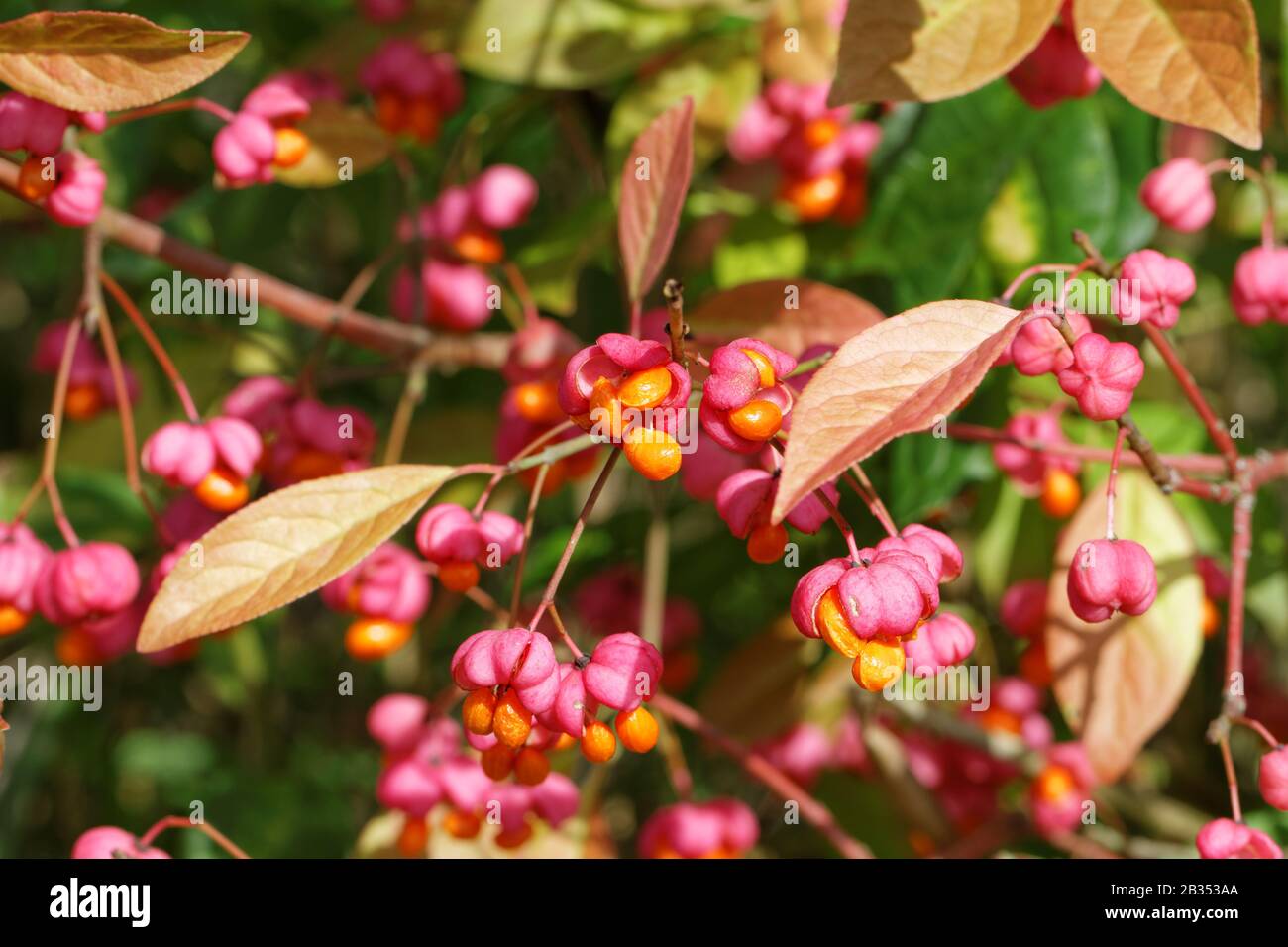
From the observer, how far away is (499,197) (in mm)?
1316

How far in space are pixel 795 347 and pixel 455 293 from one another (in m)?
0.44

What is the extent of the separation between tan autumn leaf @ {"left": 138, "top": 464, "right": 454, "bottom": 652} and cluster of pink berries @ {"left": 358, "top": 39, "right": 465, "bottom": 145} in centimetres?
62

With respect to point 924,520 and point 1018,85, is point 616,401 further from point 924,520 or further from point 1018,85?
point 924,520

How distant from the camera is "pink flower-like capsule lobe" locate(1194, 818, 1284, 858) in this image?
0.90 meters

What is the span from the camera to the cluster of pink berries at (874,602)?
0.74 metres

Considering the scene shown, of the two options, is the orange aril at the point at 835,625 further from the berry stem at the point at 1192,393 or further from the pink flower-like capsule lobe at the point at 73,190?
the pink flower-like capsule lobe at the point at 73,190

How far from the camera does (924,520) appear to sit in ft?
4.39

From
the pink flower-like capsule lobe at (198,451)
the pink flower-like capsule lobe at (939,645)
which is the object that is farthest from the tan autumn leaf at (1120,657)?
the pink flower-like capsule lobe at (198,451)

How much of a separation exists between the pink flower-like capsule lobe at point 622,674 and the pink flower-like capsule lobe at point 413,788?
436 millimetres

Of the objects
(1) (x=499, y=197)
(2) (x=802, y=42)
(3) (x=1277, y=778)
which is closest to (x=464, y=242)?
(1) (x=499, y=197)

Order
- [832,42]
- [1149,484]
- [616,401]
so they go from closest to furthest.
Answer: [616,401]
[1149,484]
[832,42]

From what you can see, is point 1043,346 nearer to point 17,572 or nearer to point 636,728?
point 636,728

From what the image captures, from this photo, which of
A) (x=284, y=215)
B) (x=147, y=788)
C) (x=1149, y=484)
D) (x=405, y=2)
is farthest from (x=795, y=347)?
(x=147, y=788)

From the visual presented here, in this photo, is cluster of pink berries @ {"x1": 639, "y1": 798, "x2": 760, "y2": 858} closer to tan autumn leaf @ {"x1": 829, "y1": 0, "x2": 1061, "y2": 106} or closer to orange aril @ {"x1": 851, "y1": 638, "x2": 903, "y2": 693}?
orange aril @ {"x1": 851, "y1": 638, "x2": 903, "y2": 693}
